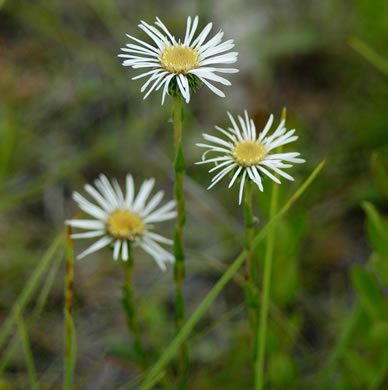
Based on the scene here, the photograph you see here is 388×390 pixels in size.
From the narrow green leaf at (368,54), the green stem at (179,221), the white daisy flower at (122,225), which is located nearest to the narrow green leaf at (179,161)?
the green stem at (179,221)

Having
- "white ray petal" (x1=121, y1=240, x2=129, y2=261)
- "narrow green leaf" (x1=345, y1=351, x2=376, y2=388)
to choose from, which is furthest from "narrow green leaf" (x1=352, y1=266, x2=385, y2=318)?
"white ray petal" (x1=121, y1=240, x2=129, y2=261)

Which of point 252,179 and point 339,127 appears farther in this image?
point 339,127

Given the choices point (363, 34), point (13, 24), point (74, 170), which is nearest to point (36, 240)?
point (74, 170)

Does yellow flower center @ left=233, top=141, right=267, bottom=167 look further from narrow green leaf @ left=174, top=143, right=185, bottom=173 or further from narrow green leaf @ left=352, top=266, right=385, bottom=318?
narrow green leaf @ left=352, top=266, right=385, bottom=318

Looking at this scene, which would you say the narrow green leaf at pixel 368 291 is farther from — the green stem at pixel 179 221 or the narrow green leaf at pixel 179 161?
the narrow green leaf at pixel 179 161

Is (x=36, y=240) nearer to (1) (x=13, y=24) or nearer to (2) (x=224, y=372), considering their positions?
(2) (x=224, y=372)

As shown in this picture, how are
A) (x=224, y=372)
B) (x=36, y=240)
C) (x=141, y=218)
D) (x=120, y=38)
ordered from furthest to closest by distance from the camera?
(x=120, y=38) → (x=36, y=240) → (x=224, y=372) → (x=141, y=218)

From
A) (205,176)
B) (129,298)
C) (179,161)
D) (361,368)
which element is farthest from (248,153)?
(205,176)
